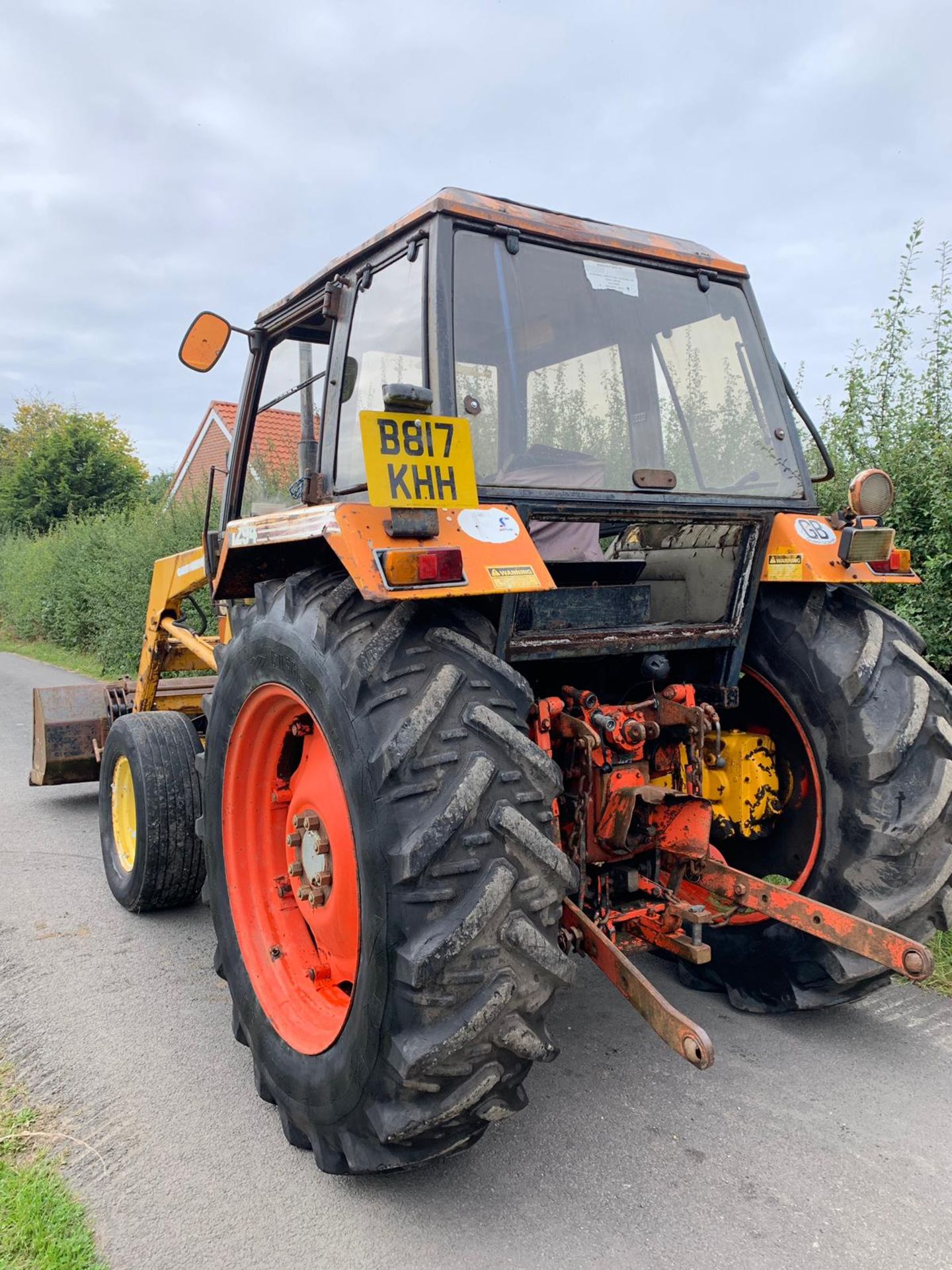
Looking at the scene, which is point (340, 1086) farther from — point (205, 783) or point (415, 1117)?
point (205, 783)

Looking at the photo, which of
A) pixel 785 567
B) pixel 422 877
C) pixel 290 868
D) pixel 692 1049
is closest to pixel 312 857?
pixel 290 868

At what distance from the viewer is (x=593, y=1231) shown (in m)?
2.25

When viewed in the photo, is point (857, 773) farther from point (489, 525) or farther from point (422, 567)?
point (422, 567)

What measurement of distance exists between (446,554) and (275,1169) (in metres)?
1.78

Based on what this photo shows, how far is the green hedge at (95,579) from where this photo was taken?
12.6 m

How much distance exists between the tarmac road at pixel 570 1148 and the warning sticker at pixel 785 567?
5.23 ft

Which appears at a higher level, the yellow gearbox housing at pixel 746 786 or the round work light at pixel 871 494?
the round work light at pixel 871 494

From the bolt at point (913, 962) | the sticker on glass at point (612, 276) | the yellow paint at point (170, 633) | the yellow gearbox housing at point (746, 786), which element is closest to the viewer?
the bolt at point (913, 962)

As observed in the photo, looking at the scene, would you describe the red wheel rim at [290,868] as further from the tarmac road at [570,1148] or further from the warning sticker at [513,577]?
the warning sticker at [513,577]

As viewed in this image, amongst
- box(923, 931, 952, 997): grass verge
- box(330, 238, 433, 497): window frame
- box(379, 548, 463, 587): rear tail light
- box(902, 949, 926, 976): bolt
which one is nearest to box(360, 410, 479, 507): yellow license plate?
box(379, 548, 463, 587): rear tail light

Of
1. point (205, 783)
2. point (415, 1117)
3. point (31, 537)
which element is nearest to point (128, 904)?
point (205, 783)

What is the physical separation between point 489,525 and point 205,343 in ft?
5.59

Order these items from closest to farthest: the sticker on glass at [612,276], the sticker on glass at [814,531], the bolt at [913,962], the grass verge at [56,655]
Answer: the bolt at [913,962], the sticker on glass at [612,276], the sticker on glass at [814,531], the grass verge at [56,655]

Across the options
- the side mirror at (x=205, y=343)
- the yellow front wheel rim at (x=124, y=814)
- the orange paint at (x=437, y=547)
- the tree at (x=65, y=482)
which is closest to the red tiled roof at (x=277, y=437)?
the side mirror at (x=205, y=343)
